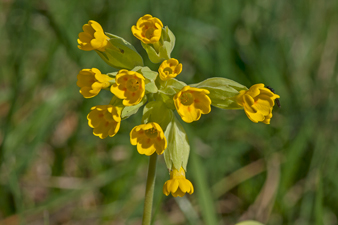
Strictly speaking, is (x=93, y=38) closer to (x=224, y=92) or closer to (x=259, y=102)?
(x=224, y=92)

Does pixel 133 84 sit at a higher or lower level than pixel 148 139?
higher

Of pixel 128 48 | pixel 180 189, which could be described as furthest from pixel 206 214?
pixel 128 48

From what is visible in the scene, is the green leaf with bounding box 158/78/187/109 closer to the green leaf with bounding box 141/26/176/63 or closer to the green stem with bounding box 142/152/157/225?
the green leaf with bounding box 141/26/176/63

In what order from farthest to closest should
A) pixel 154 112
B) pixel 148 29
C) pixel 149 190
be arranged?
pixel 148 29
pixel 154 112
pixel 149 190

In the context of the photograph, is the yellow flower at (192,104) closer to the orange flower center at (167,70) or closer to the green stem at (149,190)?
the orange flower center at (167,70)

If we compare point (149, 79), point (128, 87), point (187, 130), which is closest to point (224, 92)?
point (149, 79)

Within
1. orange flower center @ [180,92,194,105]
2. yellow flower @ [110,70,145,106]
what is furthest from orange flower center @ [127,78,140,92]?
orange flower center @ [180,92,194,105]
